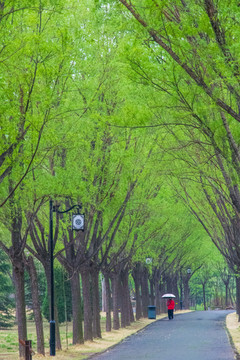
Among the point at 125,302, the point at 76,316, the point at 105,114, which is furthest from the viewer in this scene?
the point at 125,302

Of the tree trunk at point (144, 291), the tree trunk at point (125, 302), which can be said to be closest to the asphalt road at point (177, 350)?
the tree trunk at point (125, 302)

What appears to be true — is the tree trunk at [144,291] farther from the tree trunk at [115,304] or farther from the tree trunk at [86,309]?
the tree trunk at [86,309]

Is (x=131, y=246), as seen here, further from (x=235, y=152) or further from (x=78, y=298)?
(x=235, y=152)

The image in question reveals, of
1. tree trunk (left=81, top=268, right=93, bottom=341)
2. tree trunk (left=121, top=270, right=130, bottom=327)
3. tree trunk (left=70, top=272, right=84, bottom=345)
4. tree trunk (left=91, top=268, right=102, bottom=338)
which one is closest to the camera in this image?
tree trunk (left=70, top=272, right=84, bottom=345)

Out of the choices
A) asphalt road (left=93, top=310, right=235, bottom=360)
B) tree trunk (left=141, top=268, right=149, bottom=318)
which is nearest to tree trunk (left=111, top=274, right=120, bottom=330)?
asphalt road (left=93, top=310, right=235, bottom=360)

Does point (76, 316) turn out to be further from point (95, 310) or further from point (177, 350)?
point (177, 350)

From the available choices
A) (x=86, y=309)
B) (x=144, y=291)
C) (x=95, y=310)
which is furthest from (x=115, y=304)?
(x=144, y=291)

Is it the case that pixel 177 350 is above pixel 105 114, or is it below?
below

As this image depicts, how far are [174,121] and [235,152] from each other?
6.44ft

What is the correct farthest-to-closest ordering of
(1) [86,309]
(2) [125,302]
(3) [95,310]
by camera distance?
(2) [125,302] → (3) [95,310] → (1) [86,309]

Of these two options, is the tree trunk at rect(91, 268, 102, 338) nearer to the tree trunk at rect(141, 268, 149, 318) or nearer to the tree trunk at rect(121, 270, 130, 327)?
the tree trunk at rect(121, 270, 130, 327)

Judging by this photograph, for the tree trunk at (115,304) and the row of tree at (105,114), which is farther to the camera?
the tree trunk at (115,304)

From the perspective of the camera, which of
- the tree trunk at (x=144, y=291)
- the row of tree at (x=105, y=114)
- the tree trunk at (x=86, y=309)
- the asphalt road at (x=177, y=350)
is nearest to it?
the row of tree at (x=105, y=114)

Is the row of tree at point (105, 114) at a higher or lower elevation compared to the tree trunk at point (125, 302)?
higher
